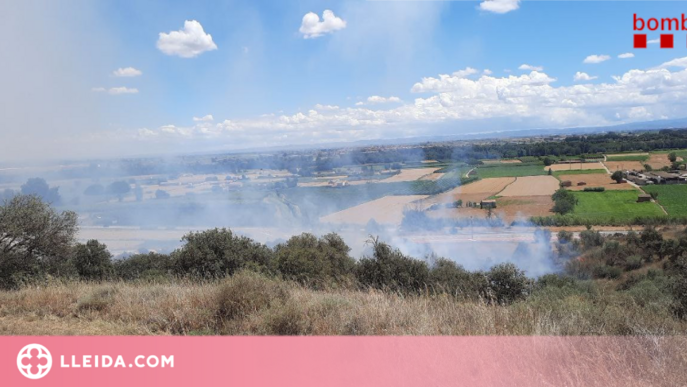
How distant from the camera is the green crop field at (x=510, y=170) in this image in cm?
2641

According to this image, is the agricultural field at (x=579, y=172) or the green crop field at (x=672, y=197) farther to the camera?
the agricultural field at (x=579, y=172)

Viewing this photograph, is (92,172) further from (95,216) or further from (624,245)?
(624,245)

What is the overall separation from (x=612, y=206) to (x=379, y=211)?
1308 cm

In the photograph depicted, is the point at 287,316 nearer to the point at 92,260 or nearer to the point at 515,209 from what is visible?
Answer: the point at 92,260

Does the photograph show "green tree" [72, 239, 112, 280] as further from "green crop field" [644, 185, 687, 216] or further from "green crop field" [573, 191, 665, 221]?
"green crop field" [644, 185, 687, 216]

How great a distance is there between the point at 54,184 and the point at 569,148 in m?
31.2

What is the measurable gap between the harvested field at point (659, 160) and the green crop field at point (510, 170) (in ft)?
18.0

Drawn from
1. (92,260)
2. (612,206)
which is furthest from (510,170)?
(92,260)

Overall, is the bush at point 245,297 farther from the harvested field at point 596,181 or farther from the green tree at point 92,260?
the harvested field at point 596,181

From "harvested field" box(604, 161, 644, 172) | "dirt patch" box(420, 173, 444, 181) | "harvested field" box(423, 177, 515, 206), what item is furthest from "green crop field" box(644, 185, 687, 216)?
"dirt patch" box(420, 173, 444, 181)

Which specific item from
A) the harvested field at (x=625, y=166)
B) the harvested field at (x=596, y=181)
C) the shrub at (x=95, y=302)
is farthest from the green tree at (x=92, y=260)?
the harvested field at (x=625, y=166)

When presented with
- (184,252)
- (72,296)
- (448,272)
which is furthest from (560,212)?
(72,296)

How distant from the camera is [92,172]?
87.8 ft

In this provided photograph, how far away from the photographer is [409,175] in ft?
92.3
